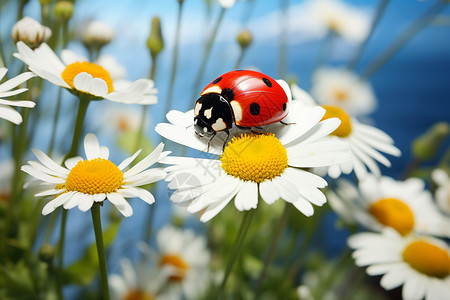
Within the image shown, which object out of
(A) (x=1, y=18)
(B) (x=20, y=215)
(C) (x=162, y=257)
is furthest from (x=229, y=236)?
(A) (x=1, y=18)

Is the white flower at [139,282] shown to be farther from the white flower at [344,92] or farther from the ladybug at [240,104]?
the white flower at [344,92]

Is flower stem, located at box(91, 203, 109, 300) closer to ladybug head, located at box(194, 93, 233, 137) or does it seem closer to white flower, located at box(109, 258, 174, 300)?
ladybug head, located at box(194, 93, 233, 137)

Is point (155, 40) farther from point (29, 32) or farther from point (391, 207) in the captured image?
point (391, 207)

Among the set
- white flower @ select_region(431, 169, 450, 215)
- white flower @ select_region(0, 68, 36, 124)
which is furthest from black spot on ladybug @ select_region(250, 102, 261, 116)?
white flower @ select_region(431, 169, 450, 215)

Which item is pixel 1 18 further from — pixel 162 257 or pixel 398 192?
pixel 398 192

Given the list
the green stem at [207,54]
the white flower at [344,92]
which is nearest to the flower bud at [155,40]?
the green stem at [207,54]

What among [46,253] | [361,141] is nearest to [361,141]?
[361,141]

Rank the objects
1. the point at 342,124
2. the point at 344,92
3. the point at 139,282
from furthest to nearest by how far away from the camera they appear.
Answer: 1. the point at 344,92
2. the point at 139,282
3. the point at 342,124
